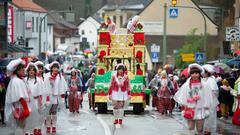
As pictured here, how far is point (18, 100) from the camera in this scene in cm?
1473

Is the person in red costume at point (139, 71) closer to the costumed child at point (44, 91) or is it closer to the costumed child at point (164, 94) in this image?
the costumed child at point (164, 94)

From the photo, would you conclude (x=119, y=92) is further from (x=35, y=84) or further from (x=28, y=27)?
(x=28, y=27)

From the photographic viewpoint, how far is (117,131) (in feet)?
65.1

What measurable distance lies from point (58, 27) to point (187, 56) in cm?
7045

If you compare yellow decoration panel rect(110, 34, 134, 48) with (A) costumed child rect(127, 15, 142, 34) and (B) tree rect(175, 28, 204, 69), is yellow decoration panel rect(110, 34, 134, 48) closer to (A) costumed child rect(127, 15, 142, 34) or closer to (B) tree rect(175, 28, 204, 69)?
(A) costumed child rect(127, 15, 142, 34)

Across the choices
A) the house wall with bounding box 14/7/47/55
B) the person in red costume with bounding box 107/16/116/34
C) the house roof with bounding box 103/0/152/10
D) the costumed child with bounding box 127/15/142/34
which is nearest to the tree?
the house wall with bounding box 14/7/47/55

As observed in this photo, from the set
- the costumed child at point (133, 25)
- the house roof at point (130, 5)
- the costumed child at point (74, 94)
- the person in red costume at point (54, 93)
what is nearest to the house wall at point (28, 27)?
the house roof at point (130, 5)

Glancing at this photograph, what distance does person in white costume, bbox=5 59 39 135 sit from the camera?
579 inches

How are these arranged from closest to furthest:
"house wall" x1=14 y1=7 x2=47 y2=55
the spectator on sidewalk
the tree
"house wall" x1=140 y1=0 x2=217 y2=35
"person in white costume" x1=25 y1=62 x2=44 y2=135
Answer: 1. "person in white costume" x1=25 y1=62 x2=44 y2=135
2. the spectator on sidewalk
3. the tree
4. "house wall" x1=14 y1=7 x2=47 y2=55
5. "house wall" x1=140 y1=0 x2=217 y2=35

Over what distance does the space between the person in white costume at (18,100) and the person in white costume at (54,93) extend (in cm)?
340

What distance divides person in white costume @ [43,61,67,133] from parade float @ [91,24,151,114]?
7.44 m

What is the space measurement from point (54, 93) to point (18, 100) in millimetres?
4682

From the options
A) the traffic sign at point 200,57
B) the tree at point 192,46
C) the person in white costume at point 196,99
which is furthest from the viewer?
the tree at point 192,46

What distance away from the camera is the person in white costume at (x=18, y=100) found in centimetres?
1471
